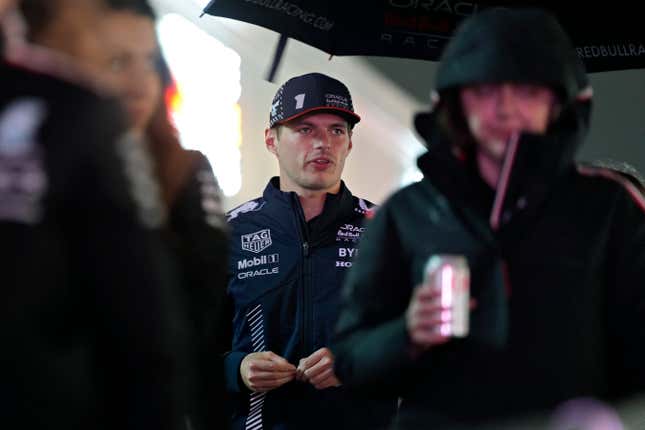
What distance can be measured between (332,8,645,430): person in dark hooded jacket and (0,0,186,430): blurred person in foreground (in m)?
0.52

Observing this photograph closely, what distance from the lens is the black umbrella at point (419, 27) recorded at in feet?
12.9

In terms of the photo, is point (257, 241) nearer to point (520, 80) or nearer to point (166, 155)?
point (166, 155)

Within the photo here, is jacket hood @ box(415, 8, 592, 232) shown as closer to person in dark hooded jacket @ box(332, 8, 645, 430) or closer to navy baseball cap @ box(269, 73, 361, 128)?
person in dark hooded jacket @ box(332, 8, 645, 430)

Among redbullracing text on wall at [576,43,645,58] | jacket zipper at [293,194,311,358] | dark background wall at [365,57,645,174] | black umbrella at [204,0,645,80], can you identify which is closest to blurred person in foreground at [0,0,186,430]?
jacket zipper at [293,194,311,358]

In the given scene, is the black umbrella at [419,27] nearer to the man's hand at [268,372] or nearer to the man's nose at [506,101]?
the man's hand at [268,372]

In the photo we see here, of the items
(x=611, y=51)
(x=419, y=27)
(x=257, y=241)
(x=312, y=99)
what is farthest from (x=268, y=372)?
(x=611, y=51)

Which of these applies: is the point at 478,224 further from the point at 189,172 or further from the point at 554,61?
the point at 189,172

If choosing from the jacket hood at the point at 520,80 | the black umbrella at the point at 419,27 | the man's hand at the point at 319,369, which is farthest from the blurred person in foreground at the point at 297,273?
the jacket hood at the point at 520,80

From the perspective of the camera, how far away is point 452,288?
6.22ft

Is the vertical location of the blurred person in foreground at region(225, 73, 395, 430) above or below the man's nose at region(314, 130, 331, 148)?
below

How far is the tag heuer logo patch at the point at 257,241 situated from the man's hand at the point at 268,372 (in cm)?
42

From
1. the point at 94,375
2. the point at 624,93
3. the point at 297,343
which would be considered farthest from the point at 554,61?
the point at 624,93

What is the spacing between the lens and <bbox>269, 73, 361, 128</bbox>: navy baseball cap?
3820mm

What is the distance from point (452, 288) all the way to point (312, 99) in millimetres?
2018
